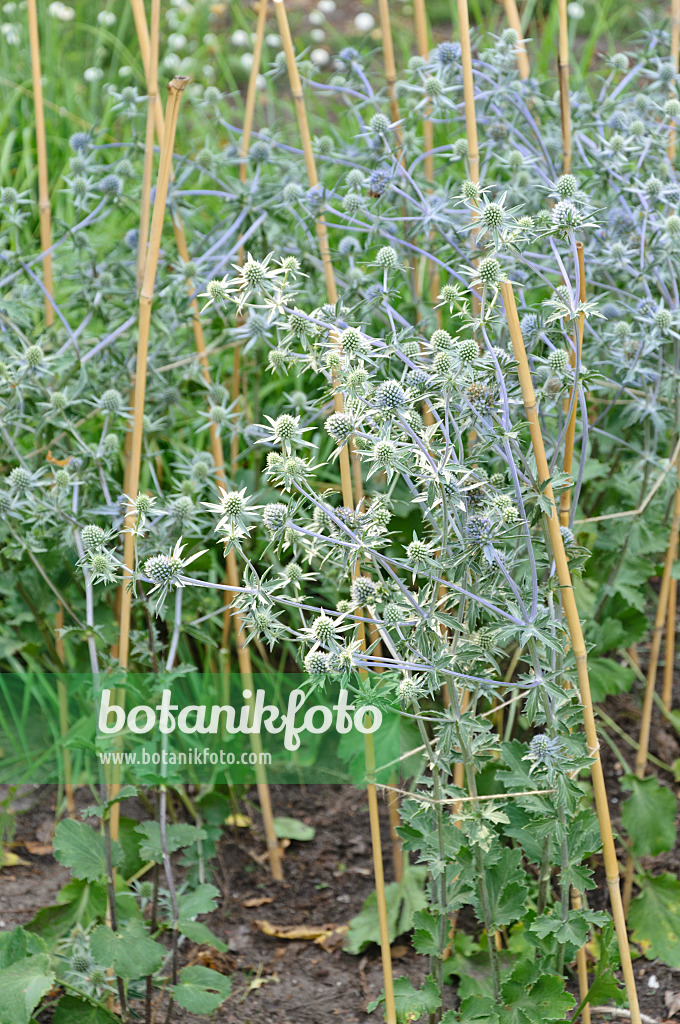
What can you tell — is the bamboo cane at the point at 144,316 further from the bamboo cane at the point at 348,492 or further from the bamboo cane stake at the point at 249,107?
the bamboo cane stake at the point at 249,107

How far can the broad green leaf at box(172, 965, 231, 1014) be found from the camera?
2.06 m

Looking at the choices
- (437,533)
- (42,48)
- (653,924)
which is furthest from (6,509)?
(42,48)

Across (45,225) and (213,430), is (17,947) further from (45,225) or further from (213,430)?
(45,225)

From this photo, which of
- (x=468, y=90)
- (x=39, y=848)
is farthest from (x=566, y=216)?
(x=39, y=848)

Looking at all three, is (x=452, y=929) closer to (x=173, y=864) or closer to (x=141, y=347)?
(x=173, y=864)

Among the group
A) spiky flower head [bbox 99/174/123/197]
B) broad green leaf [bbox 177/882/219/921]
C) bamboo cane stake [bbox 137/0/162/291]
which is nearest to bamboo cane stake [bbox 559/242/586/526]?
bamboo cane stake [bbox 137/0/162/291]

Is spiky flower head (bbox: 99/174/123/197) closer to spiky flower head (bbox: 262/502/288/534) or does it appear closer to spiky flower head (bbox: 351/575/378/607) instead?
spiky flower head (bbox: 262/502/288/534)

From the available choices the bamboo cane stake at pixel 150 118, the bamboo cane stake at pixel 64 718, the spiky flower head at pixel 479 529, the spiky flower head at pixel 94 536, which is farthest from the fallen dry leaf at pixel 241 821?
the bamboo cane stake at pixel 150 118

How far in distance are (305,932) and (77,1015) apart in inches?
25.9

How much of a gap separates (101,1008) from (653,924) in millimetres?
1254

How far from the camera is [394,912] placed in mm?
2408

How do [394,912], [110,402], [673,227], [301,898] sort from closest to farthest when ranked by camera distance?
[673,227] → [110,402] → [394,912] → [301,898]

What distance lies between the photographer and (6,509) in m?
2.20

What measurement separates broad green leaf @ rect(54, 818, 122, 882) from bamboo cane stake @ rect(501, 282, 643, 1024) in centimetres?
99
